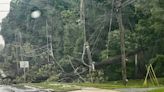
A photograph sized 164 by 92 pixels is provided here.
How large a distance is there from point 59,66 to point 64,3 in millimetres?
21512

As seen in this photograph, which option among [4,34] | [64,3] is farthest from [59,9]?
[4,34]

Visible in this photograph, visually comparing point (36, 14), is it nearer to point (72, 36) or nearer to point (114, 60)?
point (72, 36)

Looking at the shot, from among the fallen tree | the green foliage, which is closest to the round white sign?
the green foliage

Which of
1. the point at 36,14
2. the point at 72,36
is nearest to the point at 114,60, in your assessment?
the point at 72,36

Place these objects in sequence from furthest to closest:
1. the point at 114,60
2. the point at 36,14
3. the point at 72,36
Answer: the point at 36,14
the point at 72,36
the point at 114,60

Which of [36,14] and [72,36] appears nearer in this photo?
[72,36]

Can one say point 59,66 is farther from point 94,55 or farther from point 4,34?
point 4,34

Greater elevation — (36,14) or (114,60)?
(36,14)

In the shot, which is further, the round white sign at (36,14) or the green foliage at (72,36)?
the round white sign at (36,14)

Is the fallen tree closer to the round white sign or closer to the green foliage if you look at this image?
the green foliage

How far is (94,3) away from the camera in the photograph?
191 feet

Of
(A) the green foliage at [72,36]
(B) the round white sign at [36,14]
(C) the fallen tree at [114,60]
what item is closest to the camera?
(A) the green foliage at [72,36]

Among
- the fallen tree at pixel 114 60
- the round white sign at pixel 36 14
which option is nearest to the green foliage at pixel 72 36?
the fallen tree at pixel 114 60

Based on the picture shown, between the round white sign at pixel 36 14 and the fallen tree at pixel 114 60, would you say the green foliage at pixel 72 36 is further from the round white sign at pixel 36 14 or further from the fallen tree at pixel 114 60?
the round white sign at pixel 36 14
